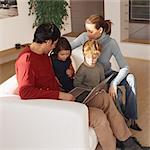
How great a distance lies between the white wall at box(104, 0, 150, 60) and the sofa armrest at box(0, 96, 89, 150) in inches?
100

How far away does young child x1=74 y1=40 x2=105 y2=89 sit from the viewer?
80.4 inches

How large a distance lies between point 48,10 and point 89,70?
2040 mm

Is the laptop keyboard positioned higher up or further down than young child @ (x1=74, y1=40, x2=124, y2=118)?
further down

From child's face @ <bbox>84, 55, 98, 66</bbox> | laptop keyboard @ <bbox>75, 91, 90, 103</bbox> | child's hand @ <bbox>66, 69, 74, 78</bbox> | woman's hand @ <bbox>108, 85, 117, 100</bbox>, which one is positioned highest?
child's face @ <bbox>84, 55, 98, 66</bbox>

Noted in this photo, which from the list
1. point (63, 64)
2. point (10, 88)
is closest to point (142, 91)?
point (63, 64)

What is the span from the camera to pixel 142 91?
3053mm

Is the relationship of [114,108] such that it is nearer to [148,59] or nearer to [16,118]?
[16,118]

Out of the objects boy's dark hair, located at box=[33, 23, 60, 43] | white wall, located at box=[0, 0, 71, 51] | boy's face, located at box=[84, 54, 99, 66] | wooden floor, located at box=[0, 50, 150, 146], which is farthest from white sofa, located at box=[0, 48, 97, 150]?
white wall, located at box=[0, 0, 71, 51]

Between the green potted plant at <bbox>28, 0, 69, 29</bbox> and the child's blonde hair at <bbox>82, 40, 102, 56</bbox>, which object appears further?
the green potted plant at <bbox>28, 0, 69, 29</bbox>

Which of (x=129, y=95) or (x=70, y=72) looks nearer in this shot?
(x=70, y=72)

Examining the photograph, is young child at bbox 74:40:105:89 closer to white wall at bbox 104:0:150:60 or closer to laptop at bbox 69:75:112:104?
laptop at bbox 69:75:112:104

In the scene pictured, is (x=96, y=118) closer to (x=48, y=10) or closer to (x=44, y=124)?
(x=44, y=124)

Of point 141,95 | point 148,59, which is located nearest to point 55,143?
point 141,95

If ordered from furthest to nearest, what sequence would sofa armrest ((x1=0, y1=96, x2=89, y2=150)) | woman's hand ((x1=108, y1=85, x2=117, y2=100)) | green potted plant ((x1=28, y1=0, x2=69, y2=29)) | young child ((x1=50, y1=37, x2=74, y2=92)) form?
green potted plant ((x1=28, y1=0, x2=69, y2=29)) < woman's hand ((x1=108, y1=85, x2=117, y2=100)) < young child ((x1=50, y1=37, x2=74, y2=92)) < sofa armrest ((x1=0, y1=96, x2=89, y2=150))
